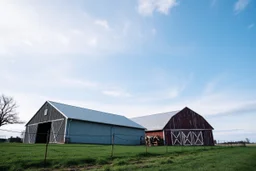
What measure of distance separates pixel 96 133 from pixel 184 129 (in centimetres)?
1652

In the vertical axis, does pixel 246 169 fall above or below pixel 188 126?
below

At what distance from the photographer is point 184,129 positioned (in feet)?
105

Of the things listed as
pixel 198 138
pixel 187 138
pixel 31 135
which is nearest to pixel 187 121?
pixel 187 138

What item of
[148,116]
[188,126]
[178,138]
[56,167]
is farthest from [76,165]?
[148,116]

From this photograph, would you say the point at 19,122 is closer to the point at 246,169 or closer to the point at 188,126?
the point at 188,126

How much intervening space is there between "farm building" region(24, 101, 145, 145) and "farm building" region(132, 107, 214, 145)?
15.5ft

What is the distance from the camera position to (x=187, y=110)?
1336 inches

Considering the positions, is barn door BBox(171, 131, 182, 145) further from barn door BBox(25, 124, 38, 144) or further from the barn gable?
barn door BBox(25, 124, 38, 144)

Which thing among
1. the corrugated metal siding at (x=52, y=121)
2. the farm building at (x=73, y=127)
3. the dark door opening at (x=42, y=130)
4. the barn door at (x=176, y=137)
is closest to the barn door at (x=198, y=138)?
the barn door at (x=176, y=137)

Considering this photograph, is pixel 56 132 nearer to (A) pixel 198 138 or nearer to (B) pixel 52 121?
(B) pixel 52 121

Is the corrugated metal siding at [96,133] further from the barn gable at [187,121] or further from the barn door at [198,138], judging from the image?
the barn door at [198,138]

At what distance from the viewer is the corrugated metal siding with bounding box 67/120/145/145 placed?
68.3 feet

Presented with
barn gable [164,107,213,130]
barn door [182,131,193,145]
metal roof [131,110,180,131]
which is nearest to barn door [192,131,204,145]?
barn door [182,131,193,145]

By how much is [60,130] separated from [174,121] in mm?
19362
